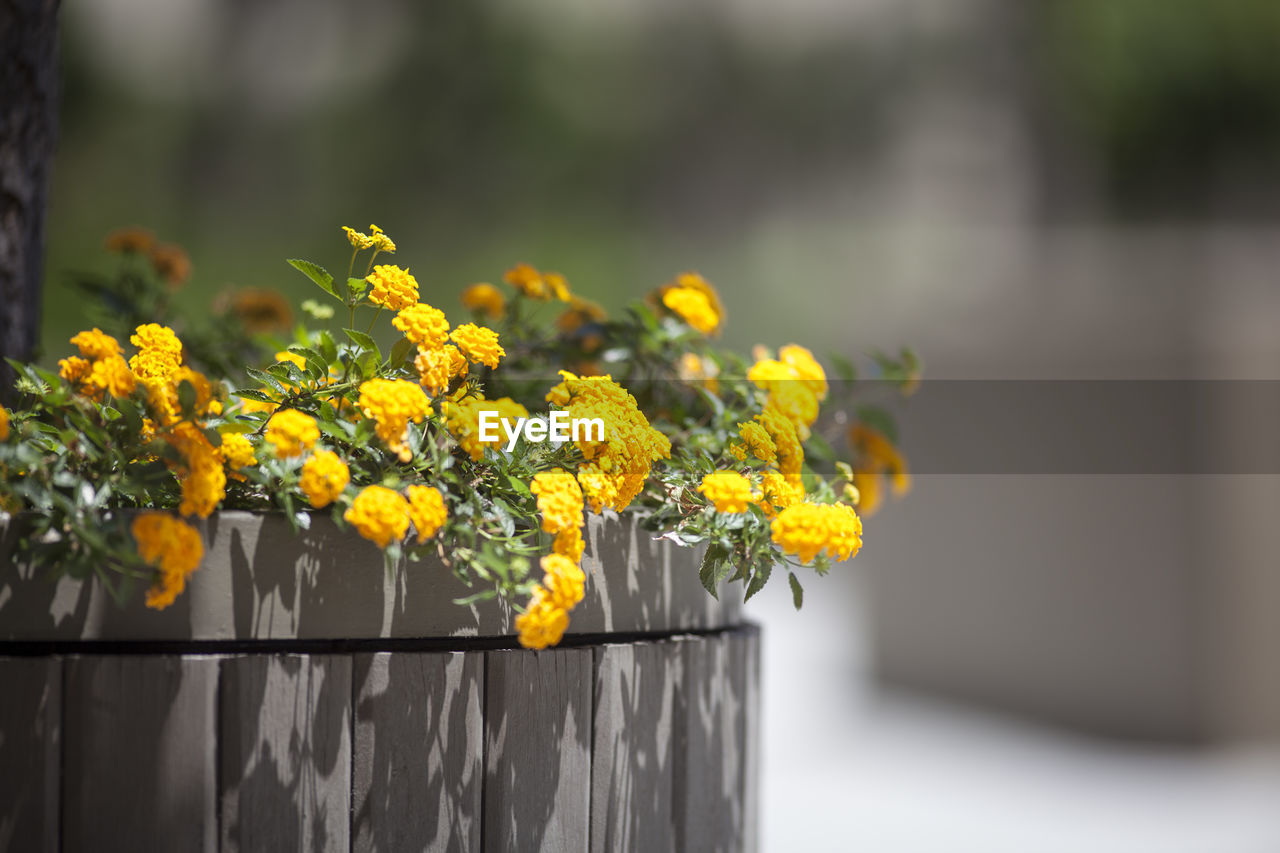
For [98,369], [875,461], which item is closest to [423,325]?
[98,369]

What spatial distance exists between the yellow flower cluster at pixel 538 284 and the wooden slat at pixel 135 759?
65cm

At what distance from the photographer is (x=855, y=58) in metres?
7.56

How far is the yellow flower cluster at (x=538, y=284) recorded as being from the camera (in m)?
1.31

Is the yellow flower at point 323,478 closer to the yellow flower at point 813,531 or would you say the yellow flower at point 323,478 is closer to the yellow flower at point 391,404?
the yellow flower at point 391,404

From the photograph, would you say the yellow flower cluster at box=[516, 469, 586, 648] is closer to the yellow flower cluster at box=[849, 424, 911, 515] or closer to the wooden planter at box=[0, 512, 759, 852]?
the wooden planter at box=[0, 512, 759, 852]

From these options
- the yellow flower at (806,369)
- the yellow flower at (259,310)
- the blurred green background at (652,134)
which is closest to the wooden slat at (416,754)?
the yellow flower at (806,369)

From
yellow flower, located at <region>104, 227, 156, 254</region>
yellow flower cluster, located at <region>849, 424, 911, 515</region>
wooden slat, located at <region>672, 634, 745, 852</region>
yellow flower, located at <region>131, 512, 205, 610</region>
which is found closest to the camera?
yellow flower, located at <region>131, 512, 205, 610</region>

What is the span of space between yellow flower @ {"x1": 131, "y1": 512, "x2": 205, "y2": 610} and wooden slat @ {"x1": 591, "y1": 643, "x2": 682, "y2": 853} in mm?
360

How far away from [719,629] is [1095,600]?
3055 mm

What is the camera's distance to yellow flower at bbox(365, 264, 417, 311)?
Result: 0.92m

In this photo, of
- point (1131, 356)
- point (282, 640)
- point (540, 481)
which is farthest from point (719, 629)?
point (1131, 356)

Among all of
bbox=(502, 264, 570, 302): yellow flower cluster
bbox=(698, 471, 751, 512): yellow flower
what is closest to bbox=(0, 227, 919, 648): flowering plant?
bbox=(698, 471, 751, 512): yellow flower

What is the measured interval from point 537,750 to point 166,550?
0.36 metres

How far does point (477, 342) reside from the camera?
0.95m
